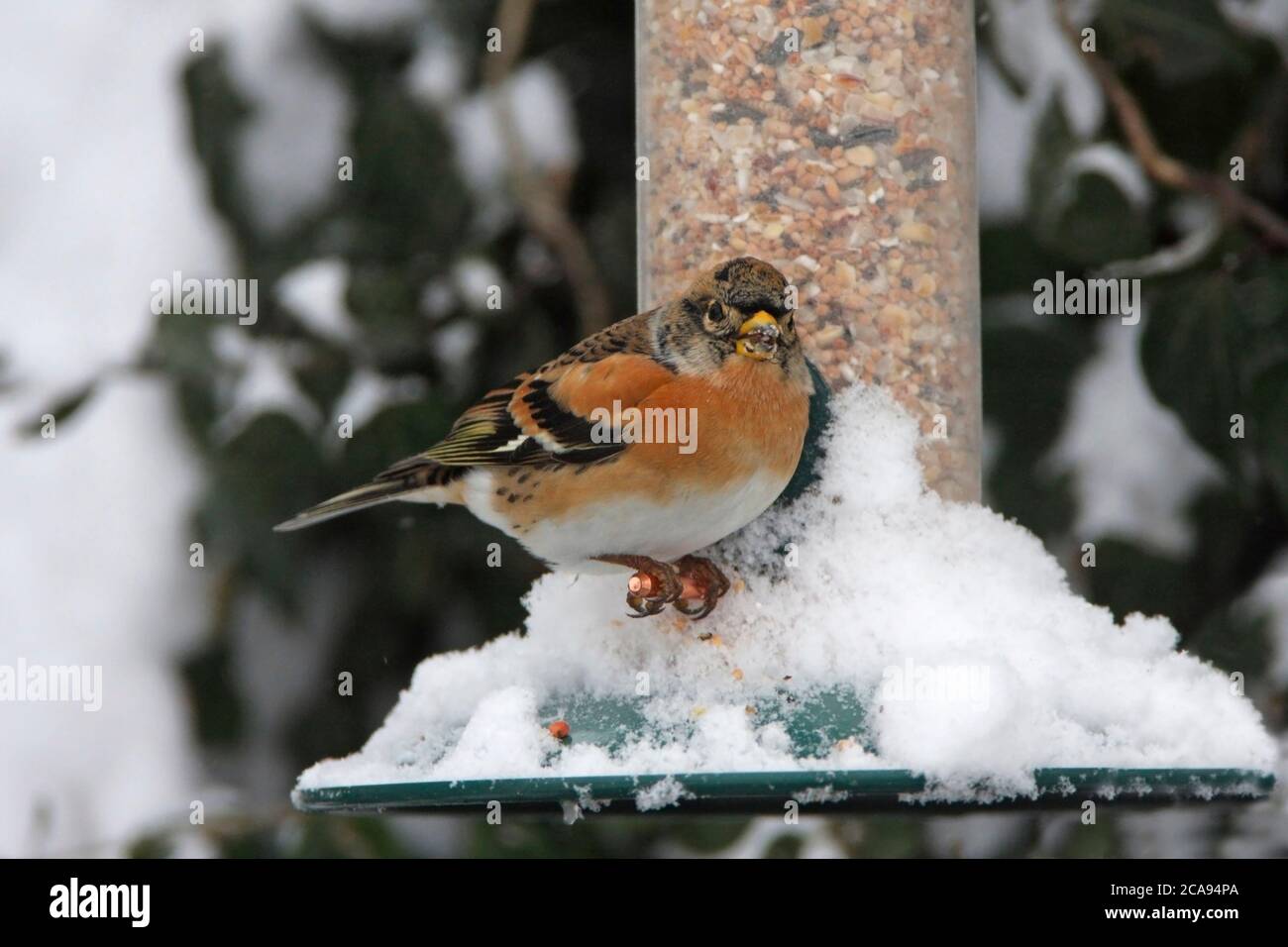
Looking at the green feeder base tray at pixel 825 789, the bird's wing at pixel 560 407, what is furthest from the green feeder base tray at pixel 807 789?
the bird's wing at pixel 560 407

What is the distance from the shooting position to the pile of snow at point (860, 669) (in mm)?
2320

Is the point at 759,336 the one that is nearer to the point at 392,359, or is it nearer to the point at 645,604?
the point at 645,604

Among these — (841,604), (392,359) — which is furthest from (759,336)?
(392,359)

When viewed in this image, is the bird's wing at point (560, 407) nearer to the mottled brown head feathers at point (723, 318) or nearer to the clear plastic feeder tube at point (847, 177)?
the mottled brown head feathers at point (723, 318)

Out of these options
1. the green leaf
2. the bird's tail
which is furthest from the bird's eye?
the green leaf

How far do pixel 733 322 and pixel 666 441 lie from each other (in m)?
0.23

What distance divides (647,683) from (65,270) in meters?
2.00

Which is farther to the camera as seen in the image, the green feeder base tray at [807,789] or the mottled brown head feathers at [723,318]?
the mottled brown head feathers at [723,318]

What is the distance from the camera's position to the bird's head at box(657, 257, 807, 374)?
2.79 metres

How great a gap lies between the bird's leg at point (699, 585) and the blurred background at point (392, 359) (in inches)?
26.7

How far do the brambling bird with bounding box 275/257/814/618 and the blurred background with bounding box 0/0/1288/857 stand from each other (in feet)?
2.01

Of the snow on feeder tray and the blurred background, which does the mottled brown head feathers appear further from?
the blurred background

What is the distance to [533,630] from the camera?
3.02 meters

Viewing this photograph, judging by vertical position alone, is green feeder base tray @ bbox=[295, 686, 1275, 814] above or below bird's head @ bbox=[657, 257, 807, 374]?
below
